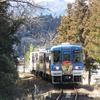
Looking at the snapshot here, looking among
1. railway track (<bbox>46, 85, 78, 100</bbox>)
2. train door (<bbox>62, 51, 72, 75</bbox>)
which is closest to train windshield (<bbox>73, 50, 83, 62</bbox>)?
train door (<bbox>62, 51, 72, 75</bbox>)

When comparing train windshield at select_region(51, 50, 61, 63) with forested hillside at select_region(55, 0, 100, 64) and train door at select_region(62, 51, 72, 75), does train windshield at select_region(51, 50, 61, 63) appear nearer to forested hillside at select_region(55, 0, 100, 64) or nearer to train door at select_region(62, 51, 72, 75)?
train door at select_region(62, 51, 72, 75)

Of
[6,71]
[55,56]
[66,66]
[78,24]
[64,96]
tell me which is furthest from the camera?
[78,24]

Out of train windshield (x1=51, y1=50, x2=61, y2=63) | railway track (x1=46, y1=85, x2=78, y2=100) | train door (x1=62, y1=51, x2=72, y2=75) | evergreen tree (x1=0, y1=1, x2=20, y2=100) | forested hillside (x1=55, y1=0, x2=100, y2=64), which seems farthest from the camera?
forested hillside (x1=55, y1=0, x2=100, y2=64)

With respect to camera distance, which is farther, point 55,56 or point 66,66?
point 55,56

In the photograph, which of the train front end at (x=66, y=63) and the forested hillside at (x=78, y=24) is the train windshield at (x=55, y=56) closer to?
the train front end at (x=66, y=63)

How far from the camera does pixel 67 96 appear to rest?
894 inches

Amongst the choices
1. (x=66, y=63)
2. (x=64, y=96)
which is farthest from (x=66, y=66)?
(x=64, y=96)

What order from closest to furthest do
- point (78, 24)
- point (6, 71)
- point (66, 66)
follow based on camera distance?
point (6, 71) → point (66, 66) → point (78, 24)

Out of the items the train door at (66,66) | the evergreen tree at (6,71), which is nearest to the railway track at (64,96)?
the train door at (66,66)

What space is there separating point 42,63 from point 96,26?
785 centimetres

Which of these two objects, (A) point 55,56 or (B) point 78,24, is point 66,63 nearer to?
(A) point 55,56

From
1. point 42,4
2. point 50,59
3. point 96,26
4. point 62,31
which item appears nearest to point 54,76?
point 50,59

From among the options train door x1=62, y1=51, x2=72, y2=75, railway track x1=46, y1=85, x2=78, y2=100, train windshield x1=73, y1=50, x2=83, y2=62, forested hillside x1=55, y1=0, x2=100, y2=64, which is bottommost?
railway track x1=46, y1=85, x2=78, y2=100


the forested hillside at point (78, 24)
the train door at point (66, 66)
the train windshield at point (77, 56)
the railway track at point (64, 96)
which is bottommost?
the railway track at point (64, 96)
